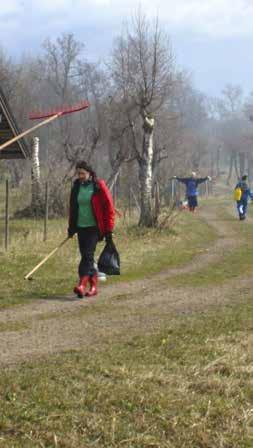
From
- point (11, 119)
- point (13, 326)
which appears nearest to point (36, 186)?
point (11, 119)

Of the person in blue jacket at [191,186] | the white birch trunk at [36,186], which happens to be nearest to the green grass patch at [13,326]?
the white birch trunk at [36,186]

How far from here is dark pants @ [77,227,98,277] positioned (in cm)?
989

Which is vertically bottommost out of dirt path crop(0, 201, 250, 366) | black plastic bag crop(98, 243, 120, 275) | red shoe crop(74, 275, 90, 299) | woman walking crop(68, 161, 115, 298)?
dirt path crop(0, 201, 250, 366)

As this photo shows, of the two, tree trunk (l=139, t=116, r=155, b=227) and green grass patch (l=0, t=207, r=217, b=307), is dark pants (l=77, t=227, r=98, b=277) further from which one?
tree trunk (l=139, t=116, r=155, b=227)

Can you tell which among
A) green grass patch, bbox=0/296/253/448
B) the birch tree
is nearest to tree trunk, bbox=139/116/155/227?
the birch tree

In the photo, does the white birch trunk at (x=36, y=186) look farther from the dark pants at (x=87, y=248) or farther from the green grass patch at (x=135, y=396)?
the green grass patch at (x=135, y=396)

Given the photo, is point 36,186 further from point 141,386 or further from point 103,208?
point 141,386

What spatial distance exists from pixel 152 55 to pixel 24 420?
64.3 ft

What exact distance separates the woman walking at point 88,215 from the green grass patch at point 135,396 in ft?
9.03

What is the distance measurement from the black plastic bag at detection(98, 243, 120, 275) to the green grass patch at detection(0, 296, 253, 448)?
3073mm

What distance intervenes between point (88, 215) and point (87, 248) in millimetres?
444

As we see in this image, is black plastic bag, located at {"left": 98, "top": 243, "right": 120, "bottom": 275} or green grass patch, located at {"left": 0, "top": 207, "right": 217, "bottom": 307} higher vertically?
black plastic bag, located at {"left": 98, "top": 243, "right": 120, "bottom": 275}

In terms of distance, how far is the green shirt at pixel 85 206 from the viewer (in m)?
9.80

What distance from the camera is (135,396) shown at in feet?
17.3
